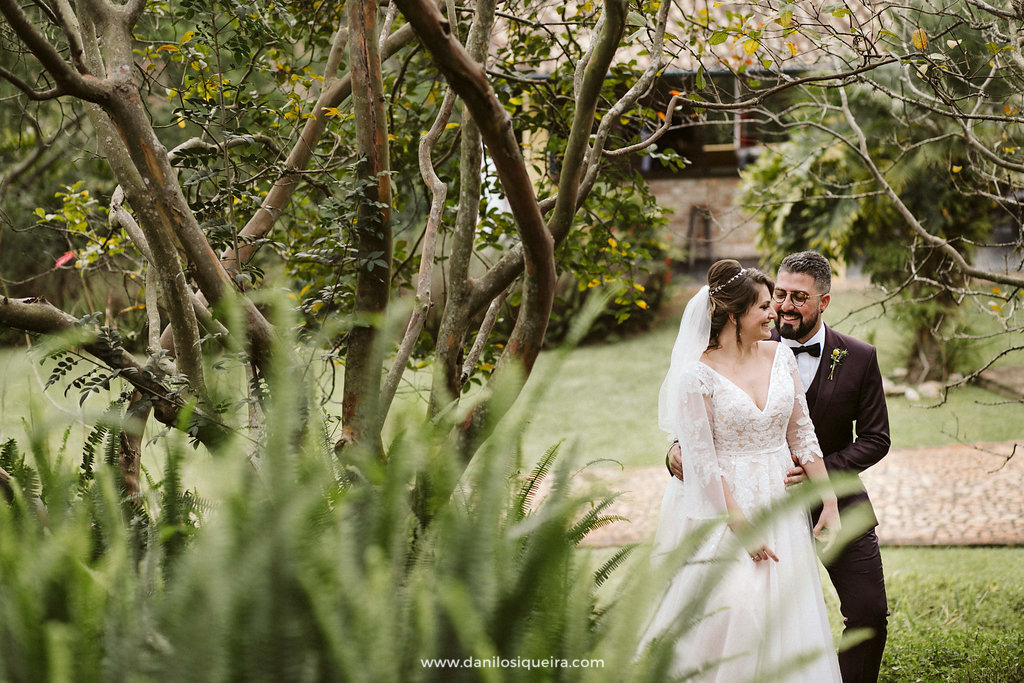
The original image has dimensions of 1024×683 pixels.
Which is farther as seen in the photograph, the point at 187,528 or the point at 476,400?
the point at 476,400

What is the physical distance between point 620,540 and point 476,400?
230 inches

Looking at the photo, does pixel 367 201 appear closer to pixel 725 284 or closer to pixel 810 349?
pixel 725 284

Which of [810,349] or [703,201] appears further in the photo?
[703,201]

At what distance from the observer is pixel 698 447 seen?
3.47m

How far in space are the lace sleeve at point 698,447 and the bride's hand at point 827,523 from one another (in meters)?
0.43

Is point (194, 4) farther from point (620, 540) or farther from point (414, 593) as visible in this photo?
point (620, 540)

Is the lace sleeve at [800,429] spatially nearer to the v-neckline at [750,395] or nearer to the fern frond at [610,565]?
the v-neckline at [750,395]

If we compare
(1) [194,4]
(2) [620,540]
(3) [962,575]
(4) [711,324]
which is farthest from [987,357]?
(1) [194,4]

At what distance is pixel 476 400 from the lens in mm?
1747

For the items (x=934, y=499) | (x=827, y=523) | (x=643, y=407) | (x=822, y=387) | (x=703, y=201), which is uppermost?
(x=703, y=201)

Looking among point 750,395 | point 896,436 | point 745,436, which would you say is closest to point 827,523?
point 745,436

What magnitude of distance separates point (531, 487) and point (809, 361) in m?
2.90

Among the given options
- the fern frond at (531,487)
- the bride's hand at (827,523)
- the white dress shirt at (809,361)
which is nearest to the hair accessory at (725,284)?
the white dress shirt at (809,361)

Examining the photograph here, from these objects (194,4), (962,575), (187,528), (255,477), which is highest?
(194,4)
